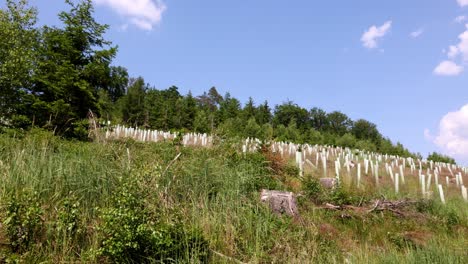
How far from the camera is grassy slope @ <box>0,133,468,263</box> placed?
4.21 meters

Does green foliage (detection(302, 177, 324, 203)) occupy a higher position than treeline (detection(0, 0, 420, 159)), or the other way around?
treeline (detection(0, 0, 420, 159))

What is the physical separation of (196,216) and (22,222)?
2.06 metres

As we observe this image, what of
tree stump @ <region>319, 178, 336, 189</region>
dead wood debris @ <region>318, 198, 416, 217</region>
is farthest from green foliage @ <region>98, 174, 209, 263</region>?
tree stump @ <region>319, 178, 336, 189</region>

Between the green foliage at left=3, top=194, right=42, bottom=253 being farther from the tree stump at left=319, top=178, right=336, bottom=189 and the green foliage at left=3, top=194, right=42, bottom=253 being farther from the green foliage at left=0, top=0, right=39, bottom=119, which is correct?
the green foliage at left=0, top=0, right=39, bottom=119

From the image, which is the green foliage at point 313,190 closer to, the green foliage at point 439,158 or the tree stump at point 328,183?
the tree stump at point 328,183

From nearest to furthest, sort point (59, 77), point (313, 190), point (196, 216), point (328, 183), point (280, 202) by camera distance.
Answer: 1. point (196, 216)
2. point (280, 202)
3. point (313, 190)
4. point (328, 183)
5. point (59, 77)

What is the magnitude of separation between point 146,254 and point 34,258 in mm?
1192

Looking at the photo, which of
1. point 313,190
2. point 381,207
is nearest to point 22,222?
point 313,190

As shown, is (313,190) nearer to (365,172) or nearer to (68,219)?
(68,219)

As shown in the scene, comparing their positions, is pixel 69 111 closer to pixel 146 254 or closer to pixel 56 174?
pixel 56 174

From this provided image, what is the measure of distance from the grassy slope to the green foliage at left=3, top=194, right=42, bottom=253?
0.06 meters

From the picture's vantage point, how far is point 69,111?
15156mm

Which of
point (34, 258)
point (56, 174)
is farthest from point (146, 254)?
point (56, 174)

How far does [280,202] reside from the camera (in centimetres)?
630
